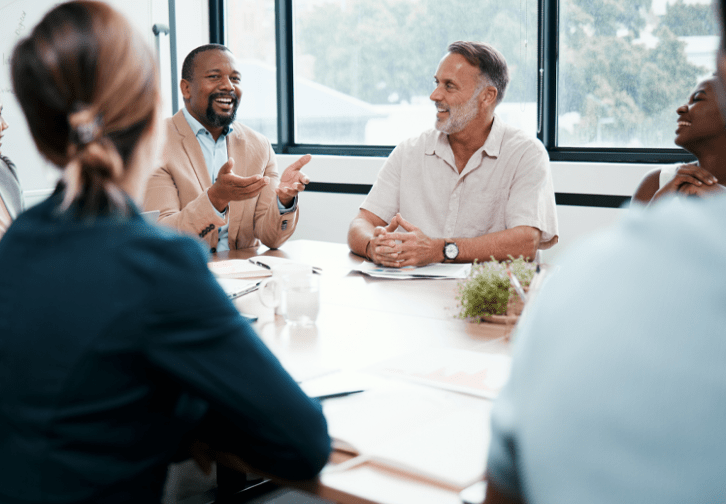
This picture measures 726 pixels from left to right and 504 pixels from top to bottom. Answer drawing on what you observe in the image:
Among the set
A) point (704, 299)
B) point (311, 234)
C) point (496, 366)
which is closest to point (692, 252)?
point (704, 299)

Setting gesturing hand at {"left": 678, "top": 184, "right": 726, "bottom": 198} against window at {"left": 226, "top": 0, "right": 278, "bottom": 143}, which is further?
window at {"left": 226, "top": 0, "right": 278, "bottom": 143}

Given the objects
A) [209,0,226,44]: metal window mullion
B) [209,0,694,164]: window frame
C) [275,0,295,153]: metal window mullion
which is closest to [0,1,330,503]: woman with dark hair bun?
[209,0,694,164]: window frame

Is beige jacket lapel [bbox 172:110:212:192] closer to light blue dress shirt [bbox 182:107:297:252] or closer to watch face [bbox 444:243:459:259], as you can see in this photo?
light blue dress shirt [bbox 182:107:297:252]

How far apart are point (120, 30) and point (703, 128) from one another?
Answer: 1.98 m

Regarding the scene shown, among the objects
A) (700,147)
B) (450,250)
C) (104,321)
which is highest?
(700,147)

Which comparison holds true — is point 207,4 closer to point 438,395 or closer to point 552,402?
point 438,395

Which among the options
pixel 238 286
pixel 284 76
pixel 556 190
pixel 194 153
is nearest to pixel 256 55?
pixel 284 76

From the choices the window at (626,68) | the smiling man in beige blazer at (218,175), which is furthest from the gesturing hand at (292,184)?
the window at (626,68)

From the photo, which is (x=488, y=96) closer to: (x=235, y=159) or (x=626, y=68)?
(x=235, y=159)

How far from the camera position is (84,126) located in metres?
0.78

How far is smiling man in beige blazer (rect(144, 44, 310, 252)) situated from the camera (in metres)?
2.39

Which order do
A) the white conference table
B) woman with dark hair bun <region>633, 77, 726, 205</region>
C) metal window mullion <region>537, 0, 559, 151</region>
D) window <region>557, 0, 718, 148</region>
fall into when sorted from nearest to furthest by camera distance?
the white conference table < woman with dark hair bun <region>633, 77, 726, 205</region> < window <region>557, 0, 718, 148</region> < metal window mullion <region>537, 0, 559, 151</region>

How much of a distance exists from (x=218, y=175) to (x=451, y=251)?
824 millimetres

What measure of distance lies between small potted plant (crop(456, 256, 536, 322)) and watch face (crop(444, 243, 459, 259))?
0.64 metres
